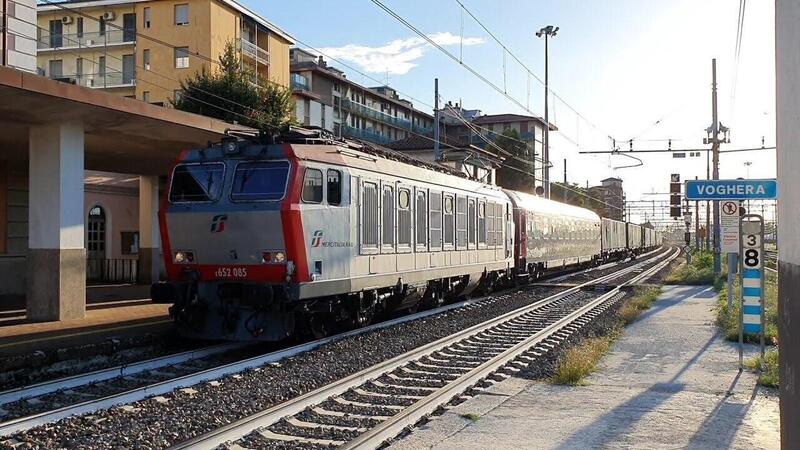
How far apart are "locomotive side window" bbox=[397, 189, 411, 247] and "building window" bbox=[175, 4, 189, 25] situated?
33.7 metres

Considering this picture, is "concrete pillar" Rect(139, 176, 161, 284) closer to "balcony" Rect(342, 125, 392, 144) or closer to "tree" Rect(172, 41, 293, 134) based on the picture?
"tree" Rect(172, 41, 293, 134)

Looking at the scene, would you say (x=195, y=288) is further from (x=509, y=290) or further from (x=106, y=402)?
(x=509, y=290)

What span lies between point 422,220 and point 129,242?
14627 millimetres

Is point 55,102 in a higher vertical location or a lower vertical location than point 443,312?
higher

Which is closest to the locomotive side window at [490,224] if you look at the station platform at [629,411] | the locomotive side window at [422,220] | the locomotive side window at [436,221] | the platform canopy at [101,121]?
the locomotive side window at [436,221]

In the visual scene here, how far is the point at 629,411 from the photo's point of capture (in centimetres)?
790

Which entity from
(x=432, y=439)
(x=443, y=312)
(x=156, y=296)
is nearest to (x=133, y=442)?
(x=432, y=439)

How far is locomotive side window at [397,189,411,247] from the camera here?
578 inches

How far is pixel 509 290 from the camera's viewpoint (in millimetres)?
24969

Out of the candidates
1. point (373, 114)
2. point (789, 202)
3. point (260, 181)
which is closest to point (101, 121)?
point (260, 181)

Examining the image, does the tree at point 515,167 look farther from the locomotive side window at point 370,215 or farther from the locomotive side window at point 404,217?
the locomotive side window at point 370,215

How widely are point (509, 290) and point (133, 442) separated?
19347 millimetres

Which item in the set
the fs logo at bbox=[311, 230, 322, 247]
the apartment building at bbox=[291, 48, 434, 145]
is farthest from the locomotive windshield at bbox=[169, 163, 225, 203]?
the apartment building at bbox=[291, 48, 434, 145]

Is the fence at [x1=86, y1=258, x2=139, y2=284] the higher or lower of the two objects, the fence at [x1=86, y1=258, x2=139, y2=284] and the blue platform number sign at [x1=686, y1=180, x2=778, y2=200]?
the lower
